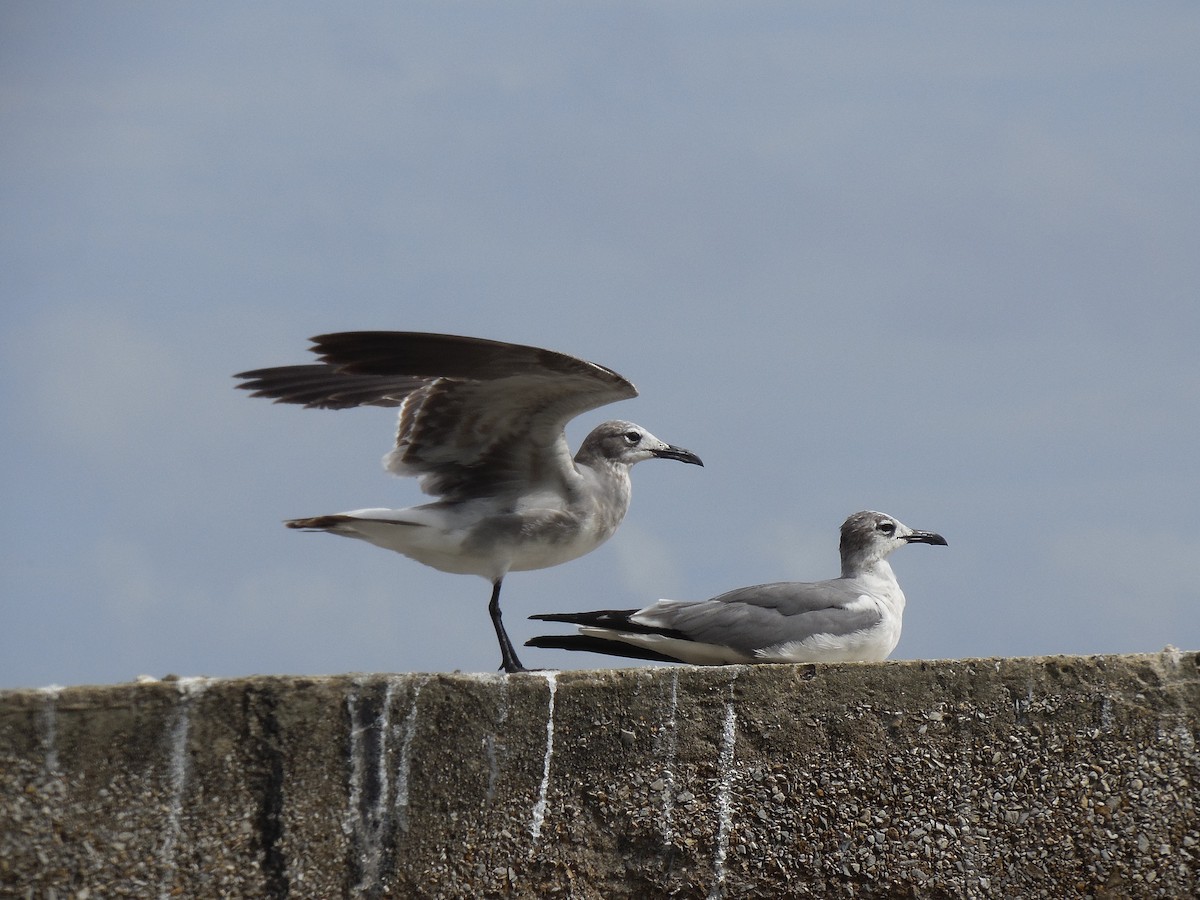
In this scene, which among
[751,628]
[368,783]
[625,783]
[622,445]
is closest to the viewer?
[368,783]

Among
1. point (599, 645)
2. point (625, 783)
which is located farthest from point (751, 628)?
point (625, 783)

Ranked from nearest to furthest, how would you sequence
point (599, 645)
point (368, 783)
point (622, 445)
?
point (368, 783)
point (599, 645)
point (622, 445)

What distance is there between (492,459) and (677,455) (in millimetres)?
1079

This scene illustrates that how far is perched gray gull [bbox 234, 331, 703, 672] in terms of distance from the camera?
6.04m

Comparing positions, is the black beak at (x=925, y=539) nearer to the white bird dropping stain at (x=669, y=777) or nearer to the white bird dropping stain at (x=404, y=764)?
the white bird dropping stain at (x=669, y=777)

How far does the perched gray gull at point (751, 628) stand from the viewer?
598cm

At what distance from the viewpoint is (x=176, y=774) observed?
4.23 m

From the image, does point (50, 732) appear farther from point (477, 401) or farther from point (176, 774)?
point (477, 401)

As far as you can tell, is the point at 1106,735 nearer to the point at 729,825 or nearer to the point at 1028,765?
the point at 1028,765

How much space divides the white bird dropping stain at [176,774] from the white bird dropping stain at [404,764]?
25.0 inches

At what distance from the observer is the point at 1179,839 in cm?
479

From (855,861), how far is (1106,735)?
0.98 m

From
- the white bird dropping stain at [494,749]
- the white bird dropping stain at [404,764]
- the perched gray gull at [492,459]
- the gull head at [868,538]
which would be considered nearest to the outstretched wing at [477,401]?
the perched gray gull at [492,459]

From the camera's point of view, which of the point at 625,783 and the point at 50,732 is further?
the point at 625,783
